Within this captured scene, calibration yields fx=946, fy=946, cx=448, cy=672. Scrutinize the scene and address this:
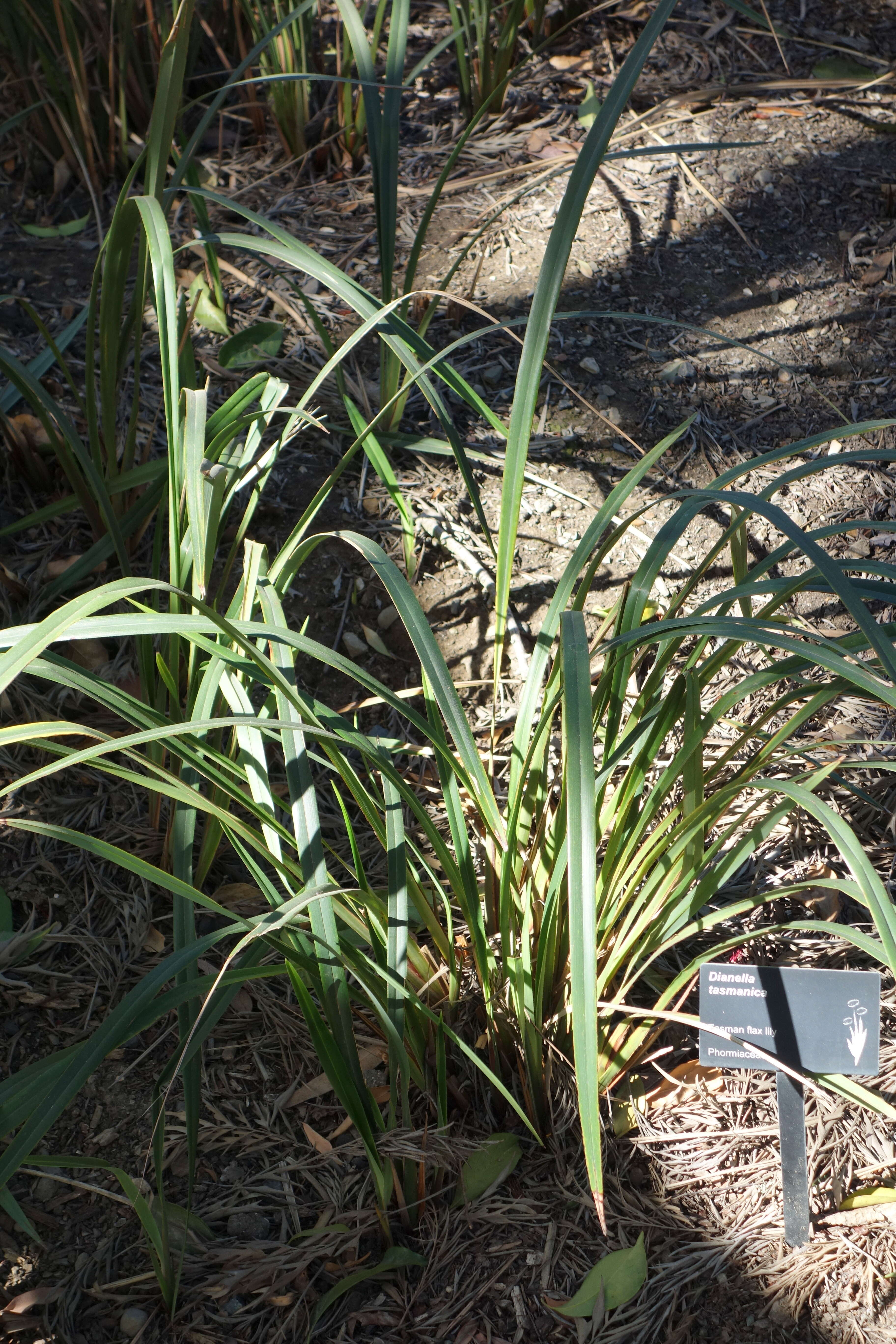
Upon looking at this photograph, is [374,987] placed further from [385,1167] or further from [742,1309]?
[742,1309]

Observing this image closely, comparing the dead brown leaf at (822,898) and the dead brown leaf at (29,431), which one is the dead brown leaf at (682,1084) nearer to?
the dead brown leaf at (822,898)

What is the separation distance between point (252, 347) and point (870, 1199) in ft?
4.95

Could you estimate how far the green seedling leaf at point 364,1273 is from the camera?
875 millimetres

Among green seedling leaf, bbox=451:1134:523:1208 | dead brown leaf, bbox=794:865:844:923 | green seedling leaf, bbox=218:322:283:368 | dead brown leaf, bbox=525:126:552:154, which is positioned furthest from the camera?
dead brown leaf, bbox=525:126:552:154

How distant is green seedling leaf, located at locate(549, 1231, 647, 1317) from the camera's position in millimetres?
915

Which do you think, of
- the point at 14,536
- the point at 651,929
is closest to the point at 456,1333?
the point at 651,929

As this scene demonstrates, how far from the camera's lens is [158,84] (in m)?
0.94

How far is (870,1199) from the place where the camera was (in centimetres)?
100

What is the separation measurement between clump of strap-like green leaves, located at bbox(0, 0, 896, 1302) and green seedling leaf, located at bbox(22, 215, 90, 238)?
945 mm

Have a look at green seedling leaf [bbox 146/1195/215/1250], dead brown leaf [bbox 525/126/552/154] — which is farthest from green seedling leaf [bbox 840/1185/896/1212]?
dead brown leaf [bbox 525/126/552/154]

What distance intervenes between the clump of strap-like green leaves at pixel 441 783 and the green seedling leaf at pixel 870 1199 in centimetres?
12

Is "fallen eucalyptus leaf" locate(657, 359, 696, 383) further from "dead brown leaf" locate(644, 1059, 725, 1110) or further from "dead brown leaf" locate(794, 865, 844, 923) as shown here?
"dead brown leaf" locate(644, 1059, 725, 1110)

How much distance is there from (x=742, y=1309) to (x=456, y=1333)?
286 mm

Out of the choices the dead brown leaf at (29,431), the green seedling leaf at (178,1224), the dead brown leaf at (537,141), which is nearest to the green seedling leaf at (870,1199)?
the green seedling leaf at (178,1224)
